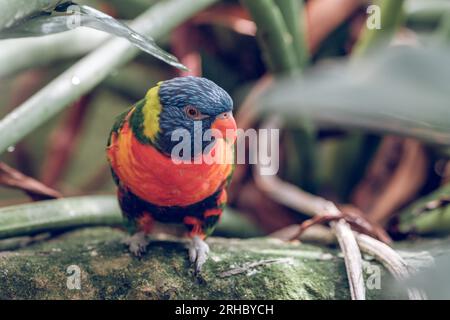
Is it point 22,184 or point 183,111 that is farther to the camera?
point 22,184

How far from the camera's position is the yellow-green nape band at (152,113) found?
1.18 meters

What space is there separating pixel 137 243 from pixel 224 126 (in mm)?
381

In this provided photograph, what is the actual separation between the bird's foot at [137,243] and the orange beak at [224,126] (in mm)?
340

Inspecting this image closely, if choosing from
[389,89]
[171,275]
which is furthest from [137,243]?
[389,89]

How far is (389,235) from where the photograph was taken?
162 centimetres

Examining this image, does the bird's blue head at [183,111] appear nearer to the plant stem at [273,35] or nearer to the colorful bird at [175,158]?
the colorful bird at [175,158]

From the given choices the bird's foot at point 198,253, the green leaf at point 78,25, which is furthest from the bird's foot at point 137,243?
the green leaf at point 78,25

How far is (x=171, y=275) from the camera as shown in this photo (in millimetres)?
1197

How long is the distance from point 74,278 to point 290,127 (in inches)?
35.9

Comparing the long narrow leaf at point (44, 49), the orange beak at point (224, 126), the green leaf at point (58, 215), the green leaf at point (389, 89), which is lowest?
the green leaf at point (389, 89)

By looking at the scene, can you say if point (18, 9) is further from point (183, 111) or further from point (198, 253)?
point (198, 253)

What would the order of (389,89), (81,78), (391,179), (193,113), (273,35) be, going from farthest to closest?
(391,179), (273,35), (81,78), (193,113), (389,89)

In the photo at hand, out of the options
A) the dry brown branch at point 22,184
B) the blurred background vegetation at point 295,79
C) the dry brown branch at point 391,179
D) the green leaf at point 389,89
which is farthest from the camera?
the dry brown branch at point 391,179
